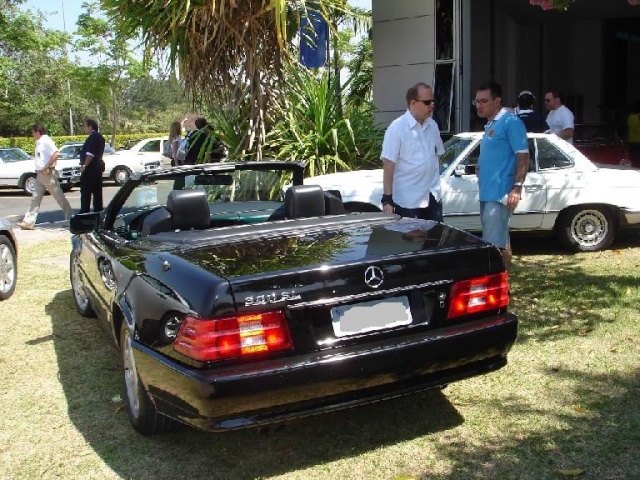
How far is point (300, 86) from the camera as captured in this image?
11.0 meters

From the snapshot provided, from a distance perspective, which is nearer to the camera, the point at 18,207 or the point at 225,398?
the point at 225,398

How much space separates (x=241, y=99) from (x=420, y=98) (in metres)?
5.70

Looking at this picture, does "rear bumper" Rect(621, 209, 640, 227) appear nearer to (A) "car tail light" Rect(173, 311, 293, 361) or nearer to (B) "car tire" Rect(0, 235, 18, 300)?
(A) "car tail light" Rect(173, 311, 293, 361)

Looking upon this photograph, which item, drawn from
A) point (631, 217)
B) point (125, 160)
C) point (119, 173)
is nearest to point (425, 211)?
point (631, 217)

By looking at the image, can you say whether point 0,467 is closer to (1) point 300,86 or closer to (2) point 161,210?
(2) point 161,210

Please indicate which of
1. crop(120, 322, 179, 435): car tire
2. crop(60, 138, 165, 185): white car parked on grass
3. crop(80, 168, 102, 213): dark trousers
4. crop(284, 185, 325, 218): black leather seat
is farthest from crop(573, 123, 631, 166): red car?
crop(60, 138, 165, 185): white car parked on grass

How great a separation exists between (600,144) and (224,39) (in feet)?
19.2

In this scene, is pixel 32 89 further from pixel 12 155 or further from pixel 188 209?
pixel 188 209

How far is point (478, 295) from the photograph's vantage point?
3688mm

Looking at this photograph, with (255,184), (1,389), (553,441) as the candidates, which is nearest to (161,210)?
(255,184)

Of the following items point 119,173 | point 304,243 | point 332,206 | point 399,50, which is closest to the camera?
point 304,243

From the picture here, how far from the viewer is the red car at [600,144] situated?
1123 centimetres

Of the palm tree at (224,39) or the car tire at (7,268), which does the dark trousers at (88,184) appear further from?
the car tire at (7,268)

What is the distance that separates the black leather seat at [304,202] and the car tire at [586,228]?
4.49 metres
